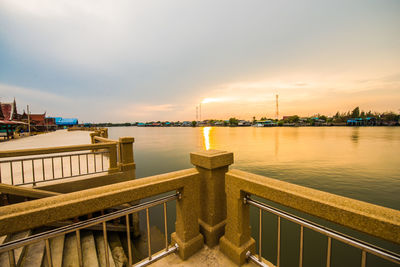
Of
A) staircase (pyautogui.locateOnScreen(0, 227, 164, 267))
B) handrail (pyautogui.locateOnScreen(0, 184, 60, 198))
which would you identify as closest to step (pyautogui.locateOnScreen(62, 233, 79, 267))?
staircase (pyautogui.locateOnScreen(0, 227, 164, 267))

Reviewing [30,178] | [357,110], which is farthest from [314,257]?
[357,110]

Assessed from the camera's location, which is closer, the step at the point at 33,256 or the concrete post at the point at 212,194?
the concrete post at the point at 212,194

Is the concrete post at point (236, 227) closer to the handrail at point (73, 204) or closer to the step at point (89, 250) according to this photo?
the handrail at point (73, 204)

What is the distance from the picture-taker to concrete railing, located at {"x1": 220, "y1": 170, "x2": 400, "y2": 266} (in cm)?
148

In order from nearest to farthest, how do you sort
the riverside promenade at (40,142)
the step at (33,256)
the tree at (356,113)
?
1. the step at (33,256)
2. the riverside promenade at (40,142)
3. the tree at (356,113)

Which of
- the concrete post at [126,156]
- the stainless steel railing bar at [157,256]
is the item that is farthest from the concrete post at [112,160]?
the stainless steel railing bar at [157,256]

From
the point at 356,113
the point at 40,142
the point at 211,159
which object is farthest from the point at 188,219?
the point at 356,113

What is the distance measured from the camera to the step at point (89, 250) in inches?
169

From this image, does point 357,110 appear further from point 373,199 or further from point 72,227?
point 72,227

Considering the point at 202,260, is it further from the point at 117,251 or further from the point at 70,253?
the point at 117,251

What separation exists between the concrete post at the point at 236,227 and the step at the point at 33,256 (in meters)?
4.03

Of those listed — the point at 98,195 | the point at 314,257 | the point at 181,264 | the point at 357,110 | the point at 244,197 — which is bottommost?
the point at 314,257

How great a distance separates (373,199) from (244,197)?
52.1 feet

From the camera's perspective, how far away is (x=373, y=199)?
40.1 feet
